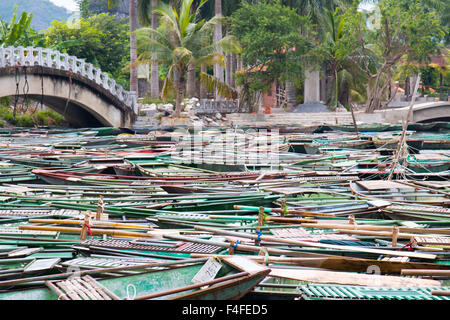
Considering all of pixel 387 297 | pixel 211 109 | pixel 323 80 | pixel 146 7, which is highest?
pixel 146 7

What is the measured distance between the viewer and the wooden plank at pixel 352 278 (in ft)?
18.3

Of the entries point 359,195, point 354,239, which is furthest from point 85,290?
point 359,195

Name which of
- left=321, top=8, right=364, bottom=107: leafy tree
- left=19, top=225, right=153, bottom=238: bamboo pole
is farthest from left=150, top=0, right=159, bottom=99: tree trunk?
left=19, top=225, right=153, bottom=238: bamboo pole

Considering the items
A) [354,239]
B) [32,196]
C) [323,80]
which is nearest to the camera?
[354,239]

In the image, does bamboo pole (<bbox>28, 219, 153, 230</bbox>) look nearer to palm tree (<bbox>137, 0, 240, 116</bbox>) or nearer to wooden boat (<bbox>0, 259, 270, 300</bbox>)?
wooden boat (<bbox>0, 259, 270, 300</bbox>)

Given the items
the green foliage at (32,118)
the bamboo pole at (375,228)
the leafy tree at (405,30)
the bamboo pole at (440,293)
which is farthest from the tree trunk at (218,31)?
the bamboo pole at (440,293)

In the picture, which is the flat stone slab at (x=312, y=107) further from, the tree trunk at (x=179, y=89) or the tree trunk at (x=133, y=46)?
the tree trunk at (x=133, y=46)

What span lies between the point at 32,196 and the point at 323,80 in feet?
119

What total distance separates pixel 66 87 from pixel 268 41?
40.5 feet

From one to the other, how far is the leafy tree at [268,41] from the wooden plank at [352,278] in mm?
27671

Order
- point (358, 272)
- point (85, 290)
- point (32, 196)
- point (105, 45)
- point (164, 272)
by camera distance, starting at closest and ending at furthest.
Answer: point (85, 290) → point (164, 272) → point (358, 272) → point (32, 196) → point (105, 45)

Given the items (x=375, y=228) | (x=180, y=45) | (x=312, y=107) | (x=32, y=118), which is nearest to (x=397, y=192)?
(x=375, y=228)

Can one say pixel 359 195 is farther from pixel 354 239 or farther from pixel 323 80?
pixel 323 80

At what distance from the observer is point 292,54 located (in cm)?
3428
